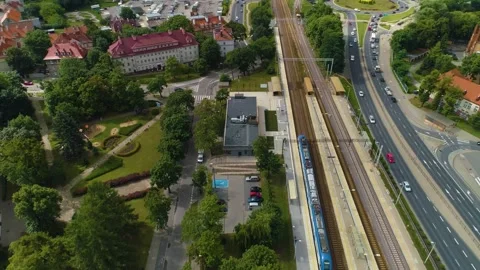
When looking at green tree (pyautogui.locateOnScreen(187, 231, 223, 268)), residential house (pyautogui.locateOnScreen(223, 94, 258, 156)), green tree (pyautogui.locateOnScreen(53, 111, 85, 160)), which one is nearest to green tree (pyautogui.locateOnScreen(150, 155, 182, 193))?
residential house (pyautogui.locateOnScreen(223, 94, 258, 156))

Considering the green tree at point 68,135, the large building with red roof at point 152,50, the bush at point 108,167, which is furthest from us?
the large building with red roof at point 152,50

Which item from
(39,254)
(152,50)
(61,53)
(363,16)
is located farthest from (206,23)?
(39,254)

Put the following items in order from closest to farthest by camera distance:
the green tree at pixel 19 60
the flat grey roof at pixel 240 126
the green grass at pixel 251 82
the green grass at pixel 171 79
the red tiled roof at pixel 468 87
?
the flat grey roof at pixel 240 126, the red tiled roof at pixel 468 87, the green grass at pixel 251 82, the green tree at pixel 19 60, the green grass at pixel 171 79

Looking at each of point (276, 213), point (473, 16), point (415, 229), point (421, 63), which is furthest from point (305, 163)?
point (473, 16)

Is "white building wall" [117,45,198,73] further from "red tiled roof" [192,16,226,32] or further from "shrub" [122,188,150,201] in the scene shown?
"shrub" [122,188,150,201]

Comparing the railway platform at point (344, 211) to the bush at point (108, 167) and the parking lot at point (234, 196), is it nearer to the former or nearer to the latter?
Answer: the parking lot at point (234, 196)

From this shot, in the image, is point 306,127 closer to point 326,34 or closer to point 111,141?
point 326,34

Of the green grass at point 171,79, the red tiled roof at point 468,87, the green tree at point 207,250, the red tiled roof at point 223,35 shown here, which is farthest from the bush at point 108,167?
the red tiled roof at point 468,87
